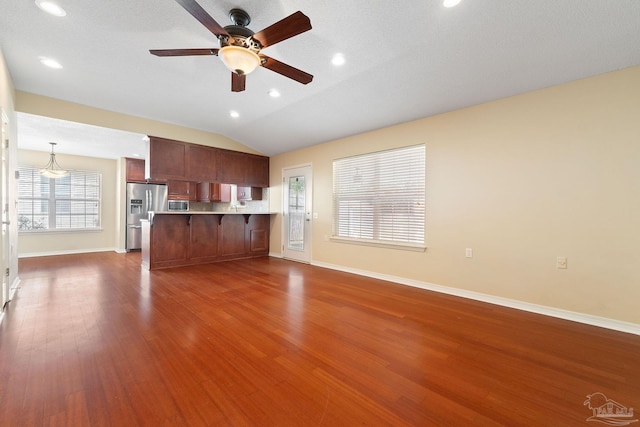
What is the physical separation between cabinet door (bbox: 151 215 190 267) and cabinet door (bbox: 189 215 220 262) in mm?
139

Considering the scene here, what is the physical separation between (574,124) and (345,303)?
10.3ft

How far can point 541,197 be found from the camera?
296cm

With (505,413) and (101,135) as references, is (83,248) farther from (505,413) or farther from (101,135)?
(505,413)

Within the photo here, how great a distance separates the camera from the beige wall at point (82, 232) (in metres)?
6.25

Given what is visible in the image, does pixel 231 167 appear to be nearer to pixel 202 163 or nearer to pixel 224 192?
pixel 202 163

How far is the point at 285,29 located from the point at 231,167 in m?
4.58

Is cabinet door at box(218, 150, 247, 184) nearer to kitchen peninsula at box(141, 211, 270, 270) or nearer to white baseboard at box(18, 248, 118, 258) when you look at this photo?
kitchen peninsula at box(141, 211, 270, 270)

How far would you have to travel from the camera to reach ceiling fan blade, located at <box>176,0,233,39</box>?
1.67 meters

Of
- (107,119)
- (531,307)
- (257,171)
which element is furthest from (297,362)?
(257,171)

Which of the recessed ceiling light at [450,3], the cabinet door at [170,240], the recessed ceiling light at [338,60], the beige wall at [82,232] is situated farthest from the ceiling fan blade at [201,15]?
the beige wall at [82,232]

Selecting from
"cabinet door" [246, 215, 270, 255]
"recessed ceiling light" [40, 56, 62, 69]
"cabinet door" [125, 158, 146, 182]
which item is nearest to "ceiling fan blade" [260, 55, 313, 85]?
"recessed ceiling light" [40, 56, 62, 69]

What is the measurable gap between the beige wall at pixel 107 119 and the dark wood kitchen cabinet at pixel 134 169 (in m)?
2.74

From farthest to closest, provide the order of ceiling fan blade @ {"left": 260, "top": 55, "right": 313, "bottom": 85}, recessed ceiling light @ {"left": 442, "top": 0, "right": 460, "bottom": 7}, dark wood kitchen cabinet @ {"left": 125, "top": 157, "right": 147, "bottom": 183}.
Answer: dark wood kitchen cabinet @ {"left": 125, "top": 157, "right": 147, "bottom": 183}
ceiling fan blade @ {"left": 260, "top": 55, "right": 313, "bottom": 85}
recessed ceiling light @ {"left": 442, "top": 0, "right": 460, "bottom": 7}

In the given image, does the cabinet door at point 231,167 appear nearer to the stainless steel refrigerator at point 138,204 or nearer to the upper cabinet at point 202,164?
the upper cabinet at point 202,164
